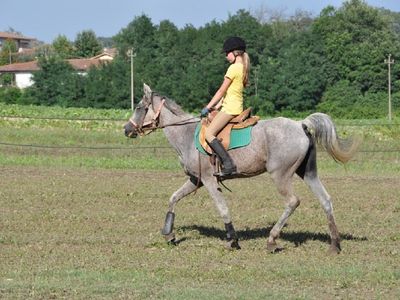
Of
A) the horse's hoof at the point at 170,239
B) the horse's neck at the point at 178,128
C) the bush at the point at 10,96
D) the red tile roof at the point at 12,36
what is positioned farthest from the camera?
the red tile roof at the point at 12,36

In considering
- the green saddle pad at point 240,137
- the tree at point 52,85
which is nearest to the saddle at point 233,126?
→ the green saddle pad at point 240,137

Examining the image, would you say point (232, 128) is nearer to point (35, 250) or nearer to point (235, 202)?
point (35, 250)

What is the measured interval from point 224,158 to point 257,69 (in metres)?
55.0

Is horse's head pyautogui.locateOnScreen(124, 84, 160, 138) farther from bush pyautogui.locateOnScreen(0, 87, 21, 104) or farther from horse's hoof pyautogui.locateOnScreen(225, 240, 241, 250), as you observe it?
bush pyautogui.locateOnScreen(0, 87, 21, 104)

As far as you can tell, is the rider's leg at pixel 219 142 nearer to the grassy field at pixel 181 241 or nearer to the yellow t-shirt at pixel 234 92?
the yellow t-shirt at pixel 234 92

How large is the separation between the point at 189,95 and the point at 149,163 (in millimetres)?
38753

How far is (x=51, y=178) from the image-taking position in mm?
18297

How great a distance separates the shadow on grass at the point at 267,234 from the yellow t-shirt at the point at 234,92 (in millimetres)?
1929

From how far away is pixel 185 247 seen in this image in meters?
9.60

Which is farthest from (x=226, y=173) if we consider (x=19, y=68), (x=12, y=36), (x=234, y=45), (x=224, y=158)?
(x=12, y=36)

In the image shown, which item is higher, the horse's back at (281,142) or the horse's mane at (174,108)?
the horse's mane at (174,108)

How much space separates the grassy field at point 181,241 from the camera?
7.28 metres

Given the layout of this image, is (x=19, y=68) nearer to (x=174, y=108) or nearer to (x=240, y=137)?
(x=174, y=108)

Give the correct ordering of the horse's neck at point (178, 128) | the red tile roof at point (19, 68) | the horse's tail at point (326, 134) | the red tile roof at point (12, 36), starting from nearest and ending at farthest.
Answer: the horse's tail at point (326, 134)
the horse's neck at point (178, 128)
the red tile roof at point (19, 68)
the red tile roof at point (12, 36)
